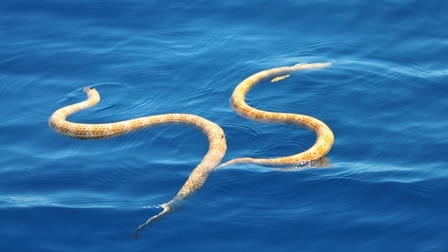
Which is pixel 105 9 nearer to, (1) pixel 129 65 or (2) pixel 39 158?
(1) pixel 129 65

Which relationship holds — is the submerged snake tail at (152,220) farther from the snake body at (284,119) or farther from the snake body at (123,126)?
the snake body at (123,126)

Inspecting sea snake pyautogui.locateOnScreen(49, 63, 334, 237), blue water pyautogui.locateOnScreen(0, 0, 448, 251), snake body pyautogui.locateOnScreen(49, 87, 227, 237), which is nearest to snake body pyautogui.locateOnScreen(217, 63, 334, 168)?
sea snake pyautogui.locateOnScreen(49, 63, 334, 237)

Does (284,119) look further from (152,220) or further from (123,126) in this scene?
(152,220)

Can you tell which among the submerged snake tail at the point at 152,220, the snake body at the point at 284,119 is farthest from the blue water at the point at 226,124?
the snake body at the point at 284,119

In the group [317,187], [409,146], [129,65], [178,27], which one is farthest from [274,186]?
[178,27]

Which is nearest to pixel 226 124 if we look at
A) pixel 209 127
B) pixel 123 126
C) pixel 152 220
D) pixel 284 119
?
pixel 209 127

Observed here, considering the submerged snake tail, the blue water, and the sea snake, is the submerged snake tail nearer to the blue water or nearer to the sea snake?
the sea snake
